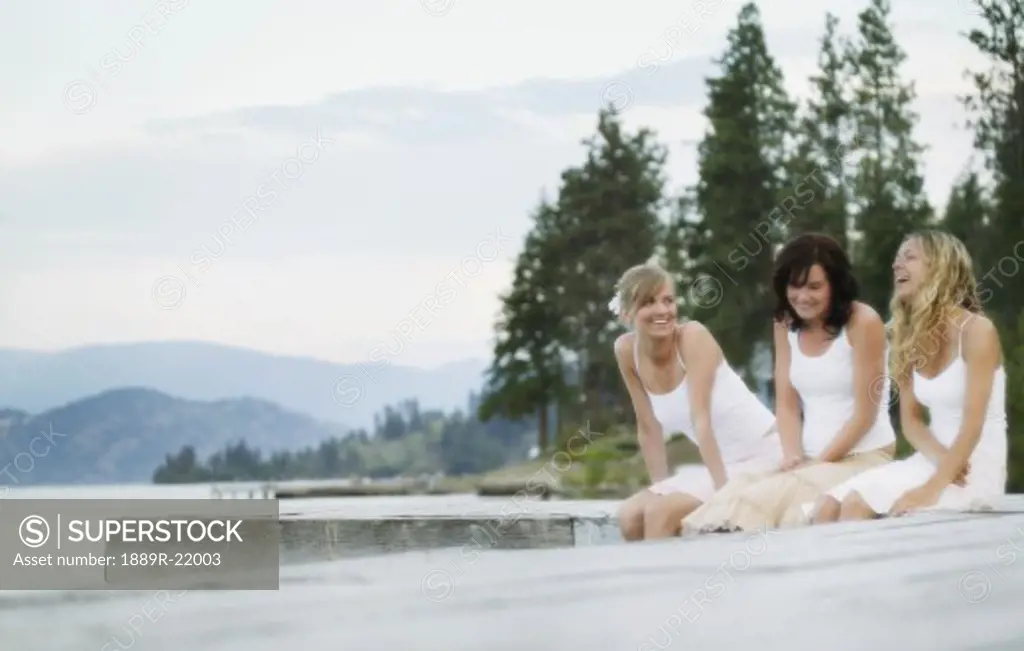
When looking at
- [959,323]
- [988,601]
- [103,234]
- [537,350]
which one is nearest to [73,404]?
[103,234]

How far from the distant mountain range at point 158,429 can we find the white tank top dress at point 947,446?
31.9 feet

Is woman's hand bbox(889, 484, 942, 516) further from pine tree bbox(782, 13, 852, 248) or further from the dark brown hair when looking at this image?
pine tree bbox(782, 13, 852, 248)

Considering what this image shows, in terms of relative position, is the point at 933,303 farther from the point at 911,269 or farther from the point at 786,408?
the point at 786,408

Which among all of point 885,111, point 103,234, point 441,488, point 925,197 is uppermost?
point 885,111

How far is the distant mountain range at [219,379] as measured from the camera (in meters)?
7.41

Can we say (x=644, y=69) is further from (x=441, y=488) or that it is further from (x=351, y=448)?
(x=441, y=488)

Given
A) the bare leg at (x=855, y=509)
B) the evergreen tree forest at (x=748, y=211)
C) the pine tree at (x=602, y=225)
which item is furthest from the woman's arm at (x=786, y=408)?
the pine tree at (x=602, y=225)

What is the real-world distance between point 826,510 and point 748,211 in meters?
16.7

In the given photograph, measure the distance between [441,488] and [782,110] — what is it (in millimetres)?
7309

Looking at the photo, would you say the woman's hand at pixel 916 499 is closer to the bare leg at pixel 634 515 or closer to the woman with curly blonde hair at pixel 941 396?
the woman with curly blonde hair at pixel 941 396

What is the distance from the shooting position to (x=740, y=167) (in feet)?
67.6

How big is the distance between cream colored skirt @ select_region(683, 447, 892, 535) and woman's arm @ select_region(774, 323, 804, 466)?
14cm

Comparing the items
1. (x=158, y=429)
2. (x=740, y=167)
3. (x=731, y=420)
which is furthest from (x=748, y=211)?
(x=731, y=420)

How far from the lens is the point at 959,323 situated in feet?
14.3
